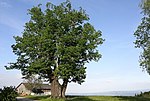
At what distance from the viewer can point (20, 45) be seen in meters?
55.8

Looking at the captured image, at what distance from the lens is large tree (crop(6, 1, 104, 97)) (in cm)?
5419

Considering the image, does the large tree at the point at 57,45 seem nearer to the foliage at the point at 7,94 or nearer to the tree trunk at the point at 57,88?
the tree trunk at the point at 57,88

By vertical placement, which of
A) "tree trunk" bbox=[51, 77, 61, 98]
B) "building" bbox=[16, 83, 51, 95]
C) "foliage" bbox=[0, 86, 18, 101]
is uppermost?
"building" bbox=[16, 83, 51, 95]

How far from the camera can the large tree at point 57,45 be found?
178 ft

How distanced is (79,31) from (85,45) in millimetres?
3267

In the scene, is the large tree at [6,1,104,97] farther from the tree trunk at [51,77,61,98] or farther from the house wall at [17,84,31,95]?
the house wall at [17,84,31,95]

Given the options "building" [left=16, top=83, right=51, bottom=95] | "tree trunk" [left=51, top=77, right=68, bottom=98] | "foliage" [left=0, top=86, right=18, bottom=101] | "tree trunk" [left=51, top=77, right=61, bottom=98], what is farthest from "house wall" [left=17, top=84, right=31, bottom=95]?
"foliage" [left=0, top=86, right=18, bottom=101]

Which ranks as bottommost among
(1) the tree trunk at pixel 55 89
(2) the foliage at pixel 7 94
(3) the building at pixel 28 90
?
(2) the foliage at pixel 7 94

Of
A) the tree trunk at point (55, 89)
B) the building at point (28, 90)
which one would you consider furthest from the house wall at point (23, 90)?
the tree trunk at point (55, 89)

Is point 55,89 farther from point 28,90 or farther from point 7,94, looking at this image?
point 28,90

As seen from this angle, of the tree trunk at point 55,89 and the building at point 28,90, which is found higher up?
the building at point 28,90

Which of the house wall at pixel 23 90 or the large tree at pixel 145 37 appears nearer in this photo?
the large tree at pixel 145 37

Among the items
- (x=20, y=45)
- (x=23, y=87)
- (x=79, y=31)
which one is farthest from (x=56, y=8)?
(x=23, y=87)

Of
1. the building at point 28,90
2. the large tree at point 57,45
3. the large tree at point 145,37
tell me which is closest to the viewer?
the large tree at point 145,37
